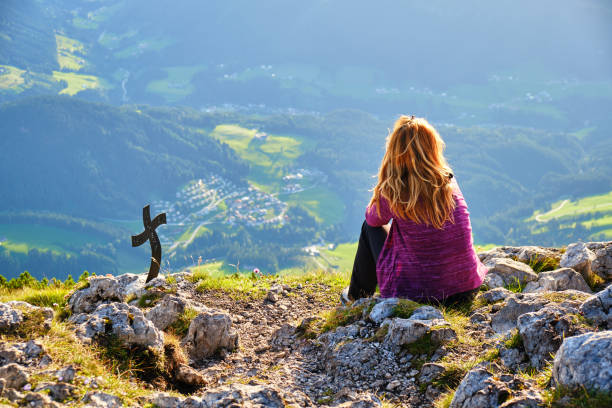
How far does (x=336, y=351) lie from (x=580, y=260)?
4770 millimetres

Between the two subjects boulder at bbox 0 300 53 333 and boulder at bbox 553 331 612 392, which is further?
boulder at bbox 0 300 53 333

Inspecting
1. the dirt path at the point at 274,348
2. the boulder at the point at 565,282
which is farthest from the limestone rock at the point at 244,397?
the boulder at the point at 565,282

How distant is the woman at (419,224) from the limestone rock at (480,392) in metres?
2.37

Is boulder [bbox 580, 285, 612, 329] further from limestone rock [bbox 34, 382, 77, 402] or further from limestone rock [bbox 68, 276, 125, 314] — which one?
limestone rock [bbox 68, 276, 125, 314]

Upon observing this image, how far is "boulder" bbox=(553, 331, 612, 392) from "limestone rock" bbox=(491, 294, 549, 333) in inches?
→ 93.0

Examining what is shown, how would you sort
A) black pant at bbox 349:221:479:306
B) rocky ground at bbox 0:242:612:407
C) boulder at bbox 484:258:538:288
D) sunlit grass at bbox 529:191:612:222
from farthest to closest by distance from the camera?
1. sunlit grass at bbox 529:191:612:222
2. boulder at bbox 484:258:538:288
3. black pant at bbox 349:221:479:306
4. rocky ground at bbox 0:242:612:407

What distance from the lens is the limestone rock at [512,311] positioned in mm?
5730

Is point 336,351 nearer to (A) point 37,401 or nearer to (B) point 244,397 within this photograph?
(B) point 244,397

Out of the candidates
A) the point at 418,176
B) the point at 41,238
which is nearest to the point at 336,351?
the point at 418,176

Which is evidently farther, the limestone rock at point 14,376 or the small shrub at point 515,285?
the small shrub at point 515,285

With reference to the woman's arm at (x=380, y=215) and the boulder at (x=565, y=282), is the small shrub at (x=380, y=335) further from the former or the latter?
the boulder at (x=565, y=282)

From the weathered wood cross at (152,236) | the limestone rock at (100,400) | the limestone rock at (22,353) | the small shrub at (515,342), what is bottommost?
the limestone rock at (100,400)

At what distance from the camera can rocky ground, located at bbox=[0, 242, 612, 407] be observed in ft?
12.4

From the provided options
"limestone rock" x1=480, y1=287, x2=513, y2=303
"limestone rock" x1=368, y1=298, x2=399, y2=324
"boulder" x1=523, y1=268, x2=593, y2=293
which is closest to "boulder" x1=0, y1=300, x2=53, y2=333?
"limestone rock" x1=368, y1=298, x2=399, y2=324
